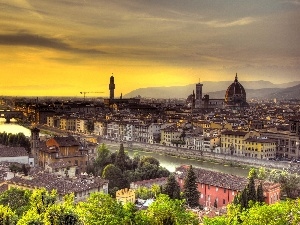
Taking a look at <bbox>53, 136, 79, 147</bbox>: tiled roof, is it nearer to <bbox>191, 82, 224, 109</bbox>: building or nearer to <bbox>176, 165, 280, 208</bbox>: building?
<bbox>176, 165, 280, 208</bbox>: building

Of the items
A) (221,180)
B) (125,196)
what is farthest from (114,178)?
(221,180)

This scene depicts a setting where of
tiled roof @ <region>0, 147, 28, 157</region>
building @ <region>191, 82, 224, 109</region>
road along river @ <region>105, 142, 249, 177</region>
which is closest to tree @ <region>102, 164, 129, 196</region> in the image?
tiled roof @ <region>0, 147, 28, 157</region>

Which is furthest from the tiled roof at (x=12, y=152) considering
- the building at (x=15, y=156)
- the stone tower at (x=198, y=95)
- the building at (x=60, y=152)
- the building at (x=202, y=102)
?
the stone tower at (x=198, y=95)

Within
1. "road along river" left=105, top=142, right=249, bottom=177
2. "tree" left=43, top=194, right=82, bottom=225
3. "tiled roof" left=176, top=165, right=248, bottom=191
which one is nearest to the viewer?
"tree" left=43, top=194, right=82, bottom=225

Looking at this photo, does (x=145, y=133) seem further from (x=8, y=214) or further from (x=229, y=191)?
(x=8, y=214)

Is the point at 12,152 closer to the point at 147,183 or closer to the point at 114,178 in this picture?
the point at 114,178

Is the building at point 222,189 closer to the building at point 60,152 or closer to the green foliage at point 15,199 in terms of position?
the building at point 60,152

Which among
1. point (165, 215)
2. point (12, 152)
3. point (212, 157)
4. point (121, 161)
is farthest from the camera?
point (212, 157)


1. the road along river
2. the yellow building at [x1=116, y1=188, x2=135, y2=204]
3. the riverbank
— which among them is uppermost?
the yellow building at [x1=116, y1=188, x2=135, y2=204]
